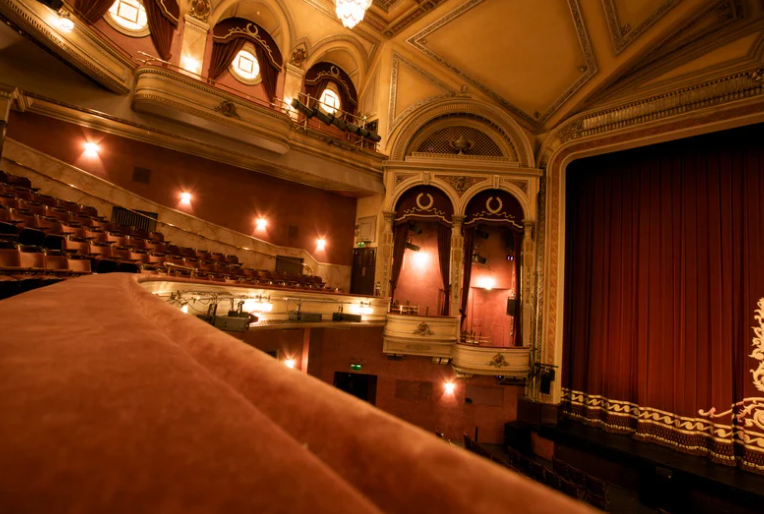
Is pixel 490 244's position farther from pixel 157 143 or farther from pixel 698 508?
pixel 157 143

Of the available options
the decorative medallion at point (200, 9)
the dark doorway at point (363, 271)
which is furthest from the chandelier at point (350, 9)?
the dark doorway at point (363, 271)

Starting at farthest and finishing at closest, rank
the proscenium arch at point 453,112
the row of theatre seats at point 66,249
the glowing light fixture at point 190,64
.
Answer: the proscenium arch at point 453,112, the glowing light fixture at point 190,64, the row of theatre seats at point 66,249

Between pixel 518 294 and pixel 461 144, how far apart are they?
3200mm

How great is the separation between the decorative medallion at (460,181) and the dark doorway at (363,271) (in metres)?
1.97

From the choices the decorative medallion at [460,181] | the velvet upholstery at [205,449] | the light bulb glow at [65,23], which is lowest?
the velvet upholstery at [205,449]

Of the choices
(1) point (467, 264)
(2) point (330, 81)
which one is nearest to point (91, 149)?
(2) point (330, 81)

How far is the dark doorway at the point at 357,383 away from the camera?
7.75 meters

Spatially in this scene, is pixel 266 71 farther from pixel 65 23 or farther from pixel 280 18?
pixel 65 23

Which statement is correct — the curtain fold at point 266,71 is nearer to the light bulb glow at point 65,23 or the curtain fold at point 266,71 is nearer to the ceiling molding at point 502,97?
the ceiling molding at point 502,97

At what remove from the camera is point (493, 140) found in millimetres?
8312

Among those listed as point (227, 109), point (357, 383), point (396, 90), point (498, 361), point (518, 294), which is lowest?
point (357, 383)

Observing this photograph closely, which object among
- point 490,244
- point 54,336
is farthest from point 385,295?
point 54,336

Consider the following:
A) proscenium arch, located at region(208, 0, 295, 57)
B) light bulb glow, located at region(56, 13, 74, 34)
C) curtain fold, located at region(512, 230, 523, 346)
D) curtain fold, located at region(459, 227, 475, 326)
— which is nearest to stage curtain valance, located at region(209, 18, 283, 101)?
proscenium arch, located at region(208, 0, 295, 57)

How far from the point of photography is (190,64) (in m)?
7.24
